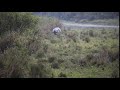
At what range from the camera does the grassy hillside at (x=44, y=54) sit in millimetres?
6398

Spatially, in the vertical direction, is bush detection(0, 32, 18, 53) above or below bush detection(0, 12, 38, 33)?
below

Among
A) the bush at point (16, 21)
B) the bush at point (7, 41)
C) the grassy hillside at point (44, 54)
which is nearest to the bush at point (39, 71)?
the grassy hillside at point (44, 54)

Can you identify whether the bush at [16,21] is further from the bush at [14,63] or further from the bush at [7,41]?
the bush at [14,63]

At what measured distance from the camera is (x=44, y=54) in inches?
296

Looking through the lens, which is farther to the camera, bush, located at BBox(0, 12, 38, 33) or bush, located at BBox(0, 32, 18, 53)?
bush, located at BBox(0, 12, 38, 33)

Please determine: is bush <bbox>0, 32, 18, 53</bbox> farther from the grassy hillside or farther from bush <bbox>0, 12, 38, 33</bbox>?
bush <bbox>0, 12, 38, 33</bbox>

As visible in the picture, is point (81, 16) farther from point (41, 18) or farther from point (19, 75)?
point (19, 75)

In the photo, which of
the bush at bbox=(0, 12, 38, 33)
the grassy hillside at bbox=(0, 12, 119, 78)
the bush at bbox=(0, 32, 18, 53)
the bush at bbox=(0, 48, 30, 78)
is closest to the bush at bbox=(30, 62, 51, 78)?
the grassy hillside at bbox=(0, 12, 119, 78)

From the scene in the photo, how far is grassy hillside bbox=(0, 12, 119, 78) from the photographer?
21.0 ft

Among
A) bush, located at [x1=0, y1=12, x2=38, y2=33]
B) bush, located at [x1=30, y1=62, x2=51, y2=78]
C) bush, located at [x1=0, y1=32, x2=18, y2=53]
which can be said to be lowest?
bush, located at [x1=30, y1=62, x2=51, y2=78]
